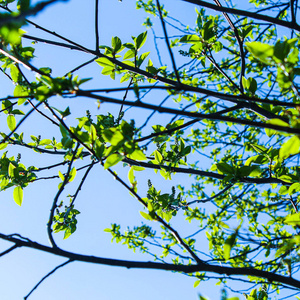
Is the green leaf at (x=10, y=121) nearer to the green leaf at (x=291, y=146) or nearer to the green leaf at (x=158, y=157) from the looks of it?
the green leaf at (x=158, y=157)

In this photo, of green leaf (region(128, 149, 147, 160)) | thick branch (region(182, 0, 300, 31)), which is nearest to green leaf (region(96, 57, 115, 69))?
thick branch (region(182, 0, 300, 31))

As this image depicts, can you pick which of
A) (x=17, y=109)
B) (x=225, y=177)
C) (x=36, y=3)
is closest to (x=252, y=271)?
(x=225, y=177)

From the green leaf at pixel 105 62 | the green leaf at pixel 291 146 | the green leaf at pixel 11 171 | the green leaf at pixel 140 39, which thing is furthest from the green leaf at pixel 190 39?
the green leaf at pixel 11 171

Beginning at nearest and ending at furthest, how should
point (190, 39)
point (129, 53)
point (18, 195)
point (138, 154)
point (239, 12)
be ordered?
point (138, 154)
point (239, 12)
point (190, 39)
point (18, 195)
point (129, 53)

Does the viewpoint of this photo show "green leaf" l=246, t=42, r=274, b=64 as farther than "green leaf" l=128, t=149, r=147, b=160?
No

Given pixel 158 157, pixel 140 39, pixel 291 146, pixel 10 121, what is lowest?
pixel 291 146

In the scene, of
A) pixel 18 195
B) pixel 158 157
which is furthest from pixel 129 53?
pixel 18 195

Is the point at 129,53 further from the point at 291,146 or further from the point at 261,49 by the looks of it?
the point at 291,146

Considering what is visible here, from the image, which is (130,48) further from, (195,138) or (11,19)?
(195,138)

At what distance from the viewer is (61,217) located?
263cm

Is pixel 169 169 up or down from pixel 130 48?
down

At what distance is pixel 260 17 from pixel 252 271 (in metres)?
1.66

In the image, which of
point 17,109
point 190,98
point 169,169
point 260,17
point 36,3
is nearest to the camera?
point 36,3

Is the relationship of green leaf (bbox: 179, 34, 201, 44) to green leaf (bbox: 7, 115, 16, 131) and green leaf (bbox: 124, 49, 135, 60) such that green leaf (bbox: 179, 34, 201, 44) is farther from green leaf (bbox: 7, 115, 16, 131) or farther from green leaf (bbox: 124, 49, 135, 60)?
green leaf (bbox: 7, 115, 16, 131)
